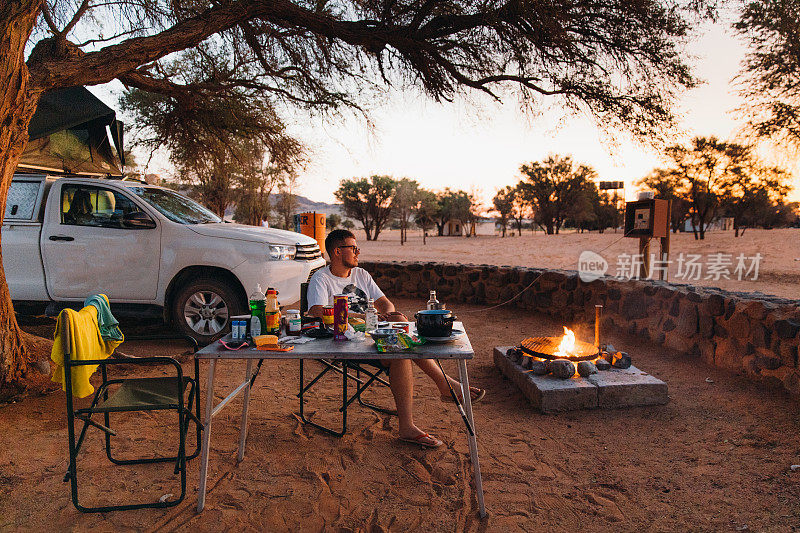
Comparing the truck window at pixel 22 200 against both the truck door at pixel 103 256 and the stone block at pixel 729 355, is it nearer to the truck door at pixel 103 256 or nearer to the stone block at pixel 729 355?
the truck door at pixel 103 256

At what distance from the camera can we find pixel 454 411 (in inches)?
162

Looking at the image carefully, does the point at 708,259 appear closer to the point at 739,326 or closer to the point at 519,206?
the point at 739,326

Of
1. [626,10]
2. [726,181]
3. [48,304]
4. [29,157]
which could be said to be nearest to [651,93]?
[626,10]

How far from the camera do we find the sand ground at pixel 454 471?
102 inches

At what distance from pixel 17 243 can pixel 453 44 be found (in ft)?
19.5

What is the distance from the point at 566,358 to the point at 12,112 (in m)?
5.41

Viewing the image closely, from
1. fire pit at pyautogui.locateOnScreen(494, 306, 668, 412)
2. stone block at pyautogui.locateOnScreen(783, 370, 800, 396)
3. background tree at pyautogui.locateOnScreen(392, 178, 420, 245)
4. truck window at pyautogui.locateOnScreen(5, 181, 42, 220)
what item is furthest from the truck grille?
background tree at pyautogui.locateOnScreen(392, 178, 420, 245)

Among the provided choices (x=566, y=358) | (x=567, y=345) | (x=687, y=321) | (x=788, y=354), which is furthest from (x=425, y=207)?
(x=788, y=354)

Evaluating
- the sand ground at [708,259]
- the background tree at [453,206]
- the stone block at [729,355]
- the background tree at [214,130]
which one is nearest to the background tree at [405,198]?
the background tree at [453,206]

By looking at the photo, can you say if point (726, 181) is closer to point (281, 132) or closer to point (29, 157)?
point (281, 132)

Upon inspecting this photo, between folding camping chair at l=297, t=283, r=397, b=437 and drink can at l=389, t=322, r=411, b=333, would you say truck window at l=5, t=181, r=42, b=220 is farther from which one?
drink can at l=389, t=322, r=411, b=333

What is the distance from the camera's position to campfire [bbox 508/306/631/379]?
4.41 meters

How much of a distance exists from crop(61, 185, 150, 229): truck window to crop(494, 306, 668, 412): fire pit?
16.0 ft

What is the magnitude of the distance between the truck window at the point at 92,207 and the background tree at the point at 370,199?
130 feet
